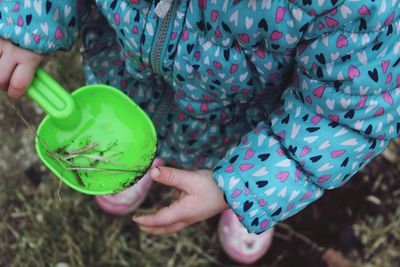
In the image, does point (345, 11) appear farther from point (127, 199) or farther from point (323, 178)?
point (127, 199)

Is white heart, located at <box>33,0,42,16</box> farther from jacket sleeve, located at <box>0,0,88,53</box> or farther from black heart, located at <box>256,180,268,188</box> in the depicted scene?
black heart, located at <box>256,180,268,188</box>

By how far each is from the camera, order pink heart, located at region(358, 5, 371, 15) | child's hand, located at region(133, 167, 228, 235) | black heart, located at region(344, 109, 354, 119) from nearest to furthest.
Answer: pink heart, located at region(358, 5, 371, 15) < black heart, located at region(344, 109, 354, 119) < child's hand, located at region(133, 167, 228, 235)

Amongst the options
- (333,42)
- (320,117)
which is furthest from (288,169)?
(333,42)

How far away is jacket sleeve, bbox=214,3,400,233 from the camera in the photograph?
27.8 inches

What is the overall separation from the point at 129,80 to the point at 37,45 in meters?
0.20

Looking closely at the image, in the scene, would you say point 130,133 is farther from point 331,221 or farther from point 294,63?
point 331,221

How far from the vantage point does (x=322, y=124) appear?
2.63 ft

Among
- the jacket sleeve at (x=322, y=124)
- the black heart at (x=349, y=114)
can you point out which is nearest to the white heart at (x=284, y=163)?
the jacket sleeve at (x=322, y=124)

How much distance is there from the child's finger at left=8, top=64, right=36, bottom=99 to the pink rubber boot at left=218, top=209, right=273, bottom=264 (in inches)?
21.4

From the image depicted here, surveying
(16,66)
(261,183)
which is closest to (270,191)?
(261,183)

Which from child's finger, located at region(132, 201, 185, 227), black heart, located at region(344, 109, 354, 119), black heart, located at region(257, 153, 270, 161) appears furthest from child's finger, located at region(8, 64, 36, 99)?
black heart, located at region(344, 109, 354, 119)

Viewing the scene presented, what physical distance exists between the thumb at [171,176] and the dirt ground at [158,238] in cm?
44

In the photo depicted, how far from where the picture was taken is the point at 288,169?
0.82 meters

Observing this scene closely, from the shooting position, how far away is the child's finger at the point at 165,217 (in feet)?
2.88
